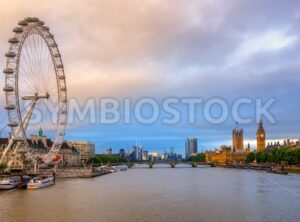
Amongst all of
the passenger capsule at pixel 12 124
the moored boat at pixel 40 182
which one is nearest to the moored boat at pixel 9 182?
the moored boat at pixel 40 182

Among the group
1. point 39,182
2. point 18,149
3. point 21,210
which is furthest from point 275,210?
point 18,149

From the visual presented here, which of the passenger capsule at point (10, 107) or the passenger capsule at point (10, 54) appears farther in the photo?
the passenger capsule at point (10, 54)

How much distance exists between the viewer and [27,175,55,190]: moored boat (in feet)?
213

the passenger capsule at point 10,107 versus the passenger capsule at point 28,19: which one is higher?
the passenger capsule at point 28,19

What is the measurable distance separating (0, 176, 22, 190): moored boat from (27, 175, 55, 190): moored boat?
1.57m

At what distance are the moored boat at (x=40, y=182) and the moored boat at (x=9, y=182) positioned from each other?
5.14 ft

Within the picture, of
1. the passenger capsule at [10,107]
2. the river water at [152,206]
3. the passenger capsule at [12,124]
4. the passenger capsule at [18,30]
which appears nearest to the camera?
the river water at [152,206]

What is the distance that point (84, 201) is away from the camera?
50.5 m

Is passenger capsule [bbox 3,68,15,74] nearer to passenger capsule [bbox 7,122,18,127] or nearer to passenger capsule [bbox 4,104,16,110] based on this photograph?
passenger capsule [bbox 4,104,16,110]

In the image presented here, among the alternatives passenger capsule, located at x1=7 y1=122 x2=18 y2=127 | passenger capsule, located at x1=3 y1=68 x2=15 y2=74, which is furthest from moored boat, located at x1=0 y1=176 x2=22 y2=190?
passenger capsule, located at x1=3 y1=68 x2=15 y2=74

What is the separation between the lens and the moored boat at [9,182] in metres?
61.5

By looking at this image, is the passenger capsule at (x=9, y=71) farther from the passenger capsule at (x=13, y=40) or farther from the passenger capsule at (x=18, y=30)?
the passenger capsule at (x=18, y=30)

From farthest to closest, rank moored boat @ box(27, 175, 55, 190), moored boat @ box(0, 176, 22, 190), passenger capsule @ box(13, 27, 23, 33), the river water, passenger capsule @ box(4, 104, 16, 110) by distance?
moored boat @ box(27, 175, 55, 190) < passenger capsule @ box(13, 27, 23, 33) < passenger capsule @ box(4, 104, 16, 110) < moored boat @ box(0, 176, 22, 190) < the river water

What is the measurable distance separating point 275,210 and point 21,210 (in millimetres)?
20678
